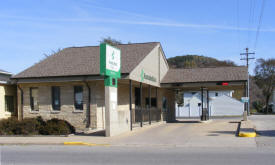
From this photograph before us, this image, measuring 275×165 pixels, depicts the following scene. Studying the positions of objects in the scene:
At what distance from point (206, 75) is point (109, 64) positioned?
14.2 m

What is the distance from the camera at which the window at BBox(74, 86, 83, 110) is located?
22.7m

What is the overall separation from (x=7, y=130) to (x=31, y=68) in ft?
21.6

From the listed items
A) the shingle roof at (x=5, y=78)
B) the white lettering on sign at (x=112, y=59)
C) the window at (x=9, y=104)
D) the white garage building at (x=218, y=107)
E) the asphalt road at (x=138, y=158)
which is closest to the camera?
the asphalt road at (x=138, y=158)

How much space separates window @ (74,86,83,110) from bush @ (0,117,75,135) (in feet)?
10.3

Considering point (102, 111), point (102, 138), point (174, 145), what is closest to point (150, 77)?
point (102, 111)

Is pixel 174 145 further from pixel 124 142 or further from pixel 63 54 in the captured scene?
pixel 63 54

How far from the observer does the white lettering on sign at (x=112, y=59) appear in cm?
1777

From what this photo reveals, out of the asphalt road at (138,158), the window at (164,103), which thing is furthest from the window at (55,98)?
the window at (164,103)

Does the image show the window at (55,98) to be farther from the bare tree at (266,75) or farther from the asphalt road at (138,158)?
the bare tree at (266,75)

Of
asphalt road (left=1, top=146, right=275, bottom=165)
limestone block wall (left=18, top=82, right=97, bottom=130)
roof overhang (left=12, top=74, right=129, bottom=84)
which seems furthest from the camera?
limestone block wall (left=18, top=82, right=97, bottom=130)

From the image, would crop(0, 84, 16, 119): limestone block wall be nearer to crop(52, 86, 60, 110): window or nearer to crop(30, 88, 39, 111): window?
crop(30, 88, 39, 111): window

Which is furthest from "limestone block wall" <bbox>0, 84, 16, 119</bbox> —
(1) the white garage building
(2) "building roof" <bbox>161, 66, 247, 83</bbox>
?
(1) the white garage building

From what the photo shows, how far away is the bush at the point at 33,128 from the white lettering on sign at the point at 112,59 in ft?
14.3

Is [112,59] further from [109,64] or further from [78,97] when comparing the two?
[78,97]
